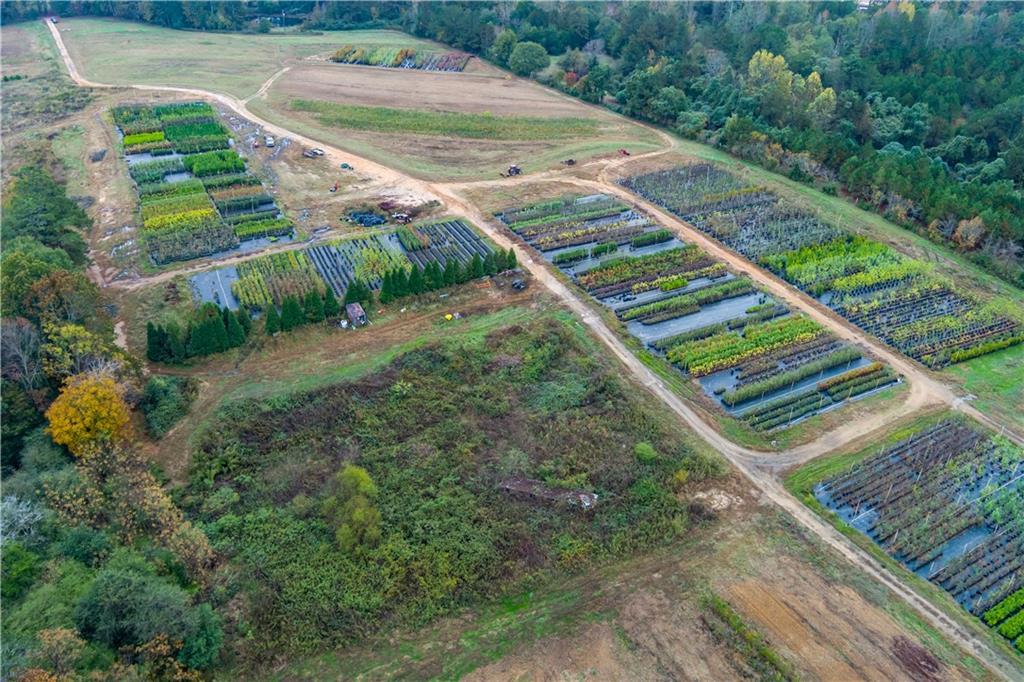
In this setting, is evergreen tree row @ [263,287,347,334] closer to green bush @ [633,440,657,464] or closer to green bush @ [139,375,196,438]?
green bush @ [139,375,196,438]

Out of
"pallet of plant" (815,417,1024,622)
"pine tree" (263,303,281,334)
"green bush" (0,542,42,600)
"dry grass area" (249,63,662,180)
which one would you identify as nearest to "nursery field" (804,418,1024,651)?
"pallet of plant" (815,417,1024,622)

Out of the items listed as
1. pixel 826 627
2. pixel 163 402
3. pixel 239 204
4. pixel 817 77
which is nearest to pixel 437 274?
pixel 163 402

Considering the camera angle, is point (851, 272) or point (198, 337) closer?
point (198, 337)

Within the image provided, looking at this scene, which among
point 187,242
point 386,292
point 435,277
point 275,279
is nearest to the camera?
point 386,292

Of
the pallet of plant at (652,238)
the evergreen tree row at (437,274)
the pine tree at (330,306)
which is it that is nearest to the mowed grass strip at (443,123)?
the pallet of plant at (652,238)

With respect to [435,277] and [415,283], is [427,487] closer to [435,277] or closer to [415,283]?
[415,283]

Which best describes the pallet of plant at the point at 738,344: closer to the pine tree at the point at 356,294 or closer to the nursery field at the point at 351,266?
the nursery field at the point at 351,266
